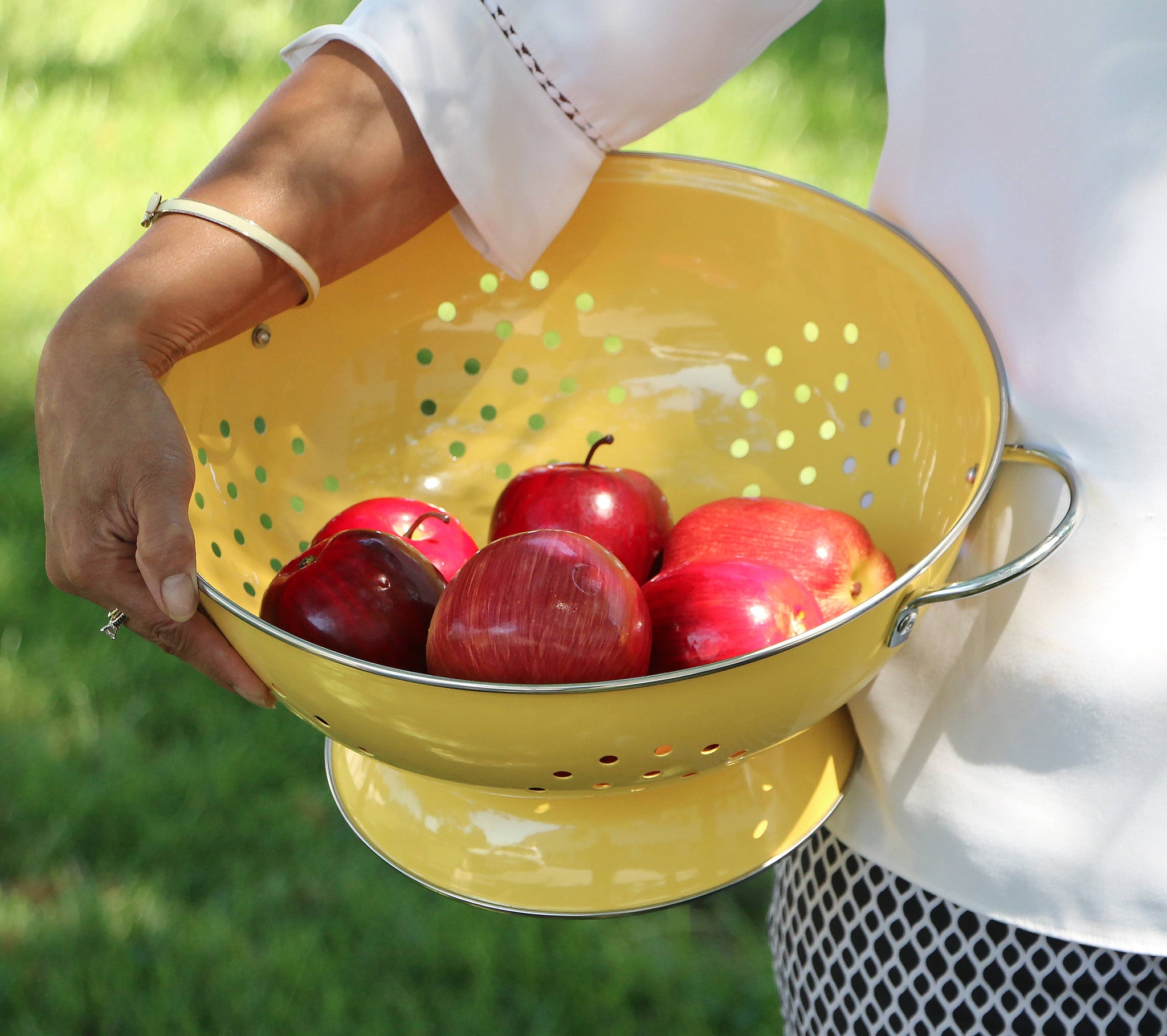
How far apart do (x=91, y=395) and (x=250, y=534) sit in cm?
25

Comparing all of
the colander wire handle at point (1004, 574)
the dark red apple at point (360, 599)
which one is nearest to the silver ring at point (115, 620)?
the dark red apple at point (360, 599)

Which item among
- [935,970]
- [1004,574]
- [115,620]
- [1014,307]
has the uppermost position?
[1014,307]

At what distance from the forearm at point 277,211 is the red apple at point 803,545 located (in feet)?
1.11

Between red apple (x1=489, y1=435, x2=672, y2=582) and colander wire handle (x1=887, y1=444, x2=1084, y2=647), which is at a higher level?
colander wire handle (x1=887, y1=444, x2=1084, y2=647)

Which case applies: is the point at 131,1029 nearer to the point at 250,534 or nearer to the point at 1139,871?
the point at 250,534

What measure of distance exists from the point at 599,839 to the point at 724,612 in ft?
0.56

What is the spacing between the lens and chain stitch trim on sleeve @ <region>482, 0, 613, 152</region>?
2.66 feet

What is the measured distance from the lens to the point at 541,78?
0.83 meters

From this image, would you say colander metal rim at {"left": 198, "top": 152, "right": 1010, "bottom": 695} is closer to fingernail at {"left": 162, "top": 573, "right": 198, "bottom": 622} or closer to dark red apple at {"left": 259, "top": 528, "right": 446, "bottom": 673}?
fingernail at {"left": 162, "top": 573, "right": 198, "bottom": 622}

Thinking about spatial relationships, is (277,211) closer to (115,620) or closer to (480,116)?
(480,116)

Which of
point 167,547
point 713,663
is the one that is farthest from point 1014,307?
point 167,547

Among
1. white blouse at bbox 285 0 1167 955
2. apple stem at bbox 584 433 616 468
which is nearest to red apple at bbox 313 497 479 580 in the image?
apple stem at bbox 584 433 616 468

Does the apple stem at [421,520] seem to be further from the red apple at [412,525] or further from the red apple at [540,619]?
the red apple at [540,619]

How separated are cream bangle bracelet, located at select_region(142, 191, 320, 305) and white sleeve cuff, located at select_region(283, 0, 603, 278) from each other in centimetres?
12
